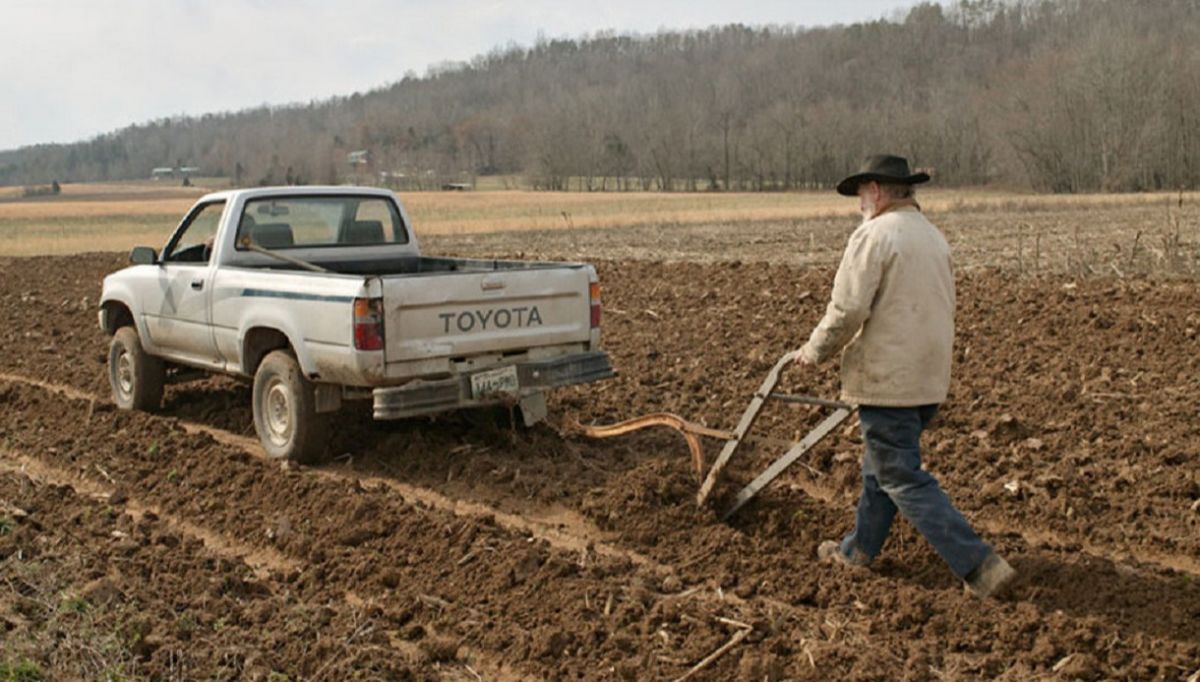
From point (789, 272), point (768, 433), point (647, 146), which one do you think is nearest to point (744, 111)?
point (647, 146)

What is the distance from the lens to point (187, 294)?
352 inches

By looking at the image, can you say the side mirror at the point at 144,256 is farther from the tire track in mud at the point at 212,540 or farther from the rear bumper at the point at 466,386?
the rear bumper at the point at 466,386

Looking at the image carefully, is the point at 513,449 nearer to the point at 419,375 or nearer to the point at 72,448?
the point at 419,375

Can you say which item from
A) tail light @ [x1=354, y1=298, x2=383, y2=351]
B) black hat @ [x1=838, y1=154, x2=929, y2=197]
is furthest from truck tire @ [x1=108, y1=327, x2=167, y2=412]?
black hat @ [x1=838, y1=154, x2=929, y2=197]

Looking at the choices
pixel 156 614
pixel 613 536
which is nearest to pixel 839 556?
pixel 613 536

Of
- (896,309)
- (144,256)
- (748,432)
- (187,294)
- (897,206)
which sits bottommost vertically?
(748,432)

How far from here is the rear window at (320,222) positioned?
8.88m

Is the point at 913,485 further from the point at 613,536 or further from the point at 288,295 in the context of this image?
the point at 288,295

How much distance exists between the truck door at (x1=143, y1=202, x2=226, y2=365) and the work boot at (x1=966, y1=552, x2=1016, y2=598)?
5968 millimetres

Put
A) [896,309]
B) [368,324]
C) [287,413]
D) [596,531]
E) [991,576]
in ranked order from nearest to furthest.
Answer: [991,576]
[896,309]
[596,531]
[368,324]
[287,413]

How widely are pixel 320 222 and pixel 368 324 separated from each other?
2.44 meters

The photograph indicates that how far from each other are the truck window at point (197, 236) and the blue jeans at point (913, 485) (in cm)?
601

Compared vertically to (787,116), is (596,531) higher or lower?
lower

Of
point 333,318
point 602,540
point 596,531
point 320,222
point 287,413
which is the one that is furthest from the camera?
point 320,222
